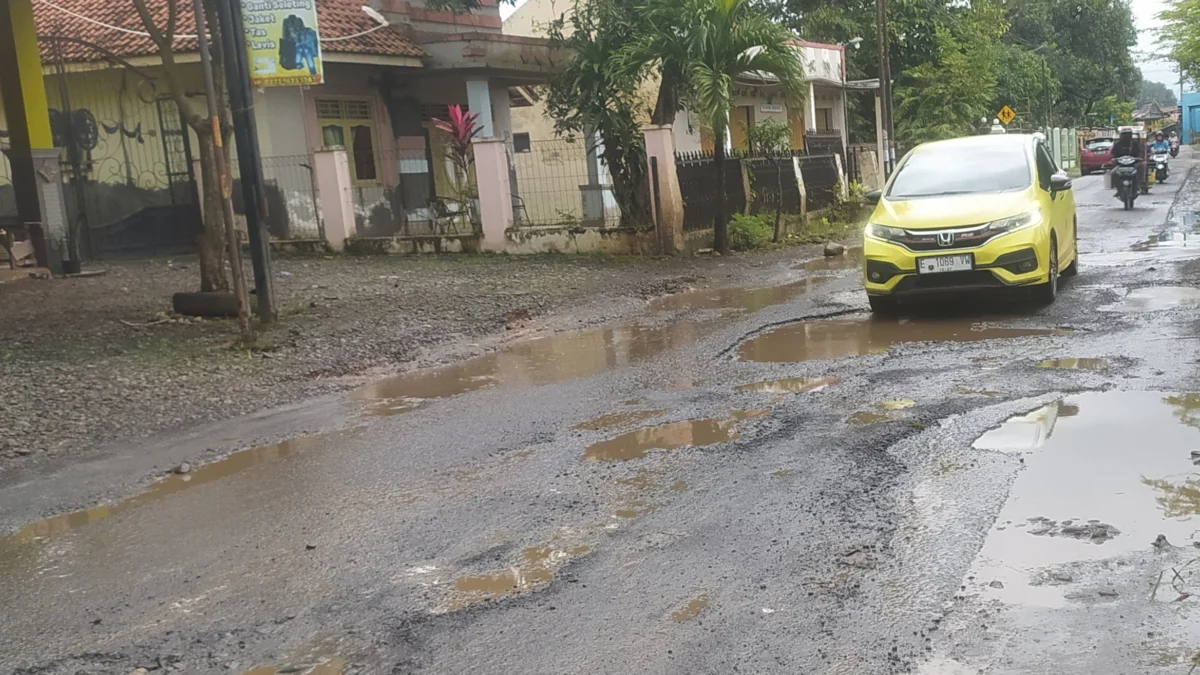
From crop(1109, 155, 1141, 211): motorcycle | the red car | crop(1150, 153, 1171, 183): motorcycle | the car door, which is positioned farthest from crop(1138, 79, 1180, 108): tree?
the car door

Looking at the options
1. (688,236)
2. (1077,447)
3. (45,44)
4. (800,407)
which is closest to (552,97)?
(688,236)

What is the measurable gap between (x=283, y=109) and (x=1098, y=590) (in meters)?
18.7

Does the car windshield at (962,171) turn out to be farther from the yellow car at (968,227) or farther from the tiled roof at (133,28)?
the tiled roof at (133,28)

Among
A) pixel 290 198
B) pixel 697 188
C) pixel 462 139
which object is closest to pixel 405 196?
pixel 290 198

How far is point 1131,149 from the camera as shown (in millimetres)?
23672

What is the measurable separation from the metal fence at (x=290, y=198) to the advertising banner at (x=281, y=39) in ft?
30.1

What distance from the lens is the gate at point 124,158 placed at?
65.3 ft

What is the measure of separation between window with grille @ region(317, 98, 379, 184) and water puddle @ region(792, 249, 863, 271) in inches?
397

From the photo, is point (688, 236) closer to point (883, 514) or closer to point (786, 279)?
point (786, 279)

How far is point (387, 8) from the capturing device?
21.9 m

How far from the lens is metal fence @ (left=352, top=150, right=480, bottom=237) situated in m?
20.3

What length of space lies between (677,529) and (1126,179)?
19337 millimetres

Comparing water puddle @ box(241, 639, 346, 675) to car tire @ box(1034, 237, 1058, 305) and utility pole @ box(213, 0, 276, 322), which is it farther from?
car tire @ box(1034, 237, 1058, 305)

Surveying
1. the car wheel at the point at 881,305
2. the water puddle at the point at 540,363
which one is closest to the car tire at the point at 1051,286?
the car wheel at the point at 881,305
